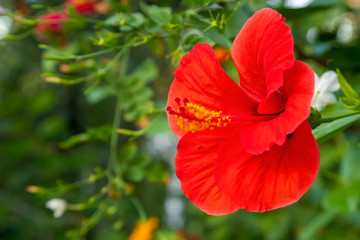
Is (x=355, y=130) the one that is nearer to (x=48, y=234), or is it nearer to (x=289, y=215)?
(x=289, y=215)

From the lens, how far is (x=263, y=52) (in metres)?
0.53

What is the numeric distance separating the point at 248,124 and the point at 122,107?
72cm

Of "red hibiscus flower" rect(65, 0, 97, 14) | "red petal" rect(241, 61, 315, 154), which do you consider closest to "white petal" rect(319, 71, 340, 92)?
"red petal" rect(241, 61, 315, 154)

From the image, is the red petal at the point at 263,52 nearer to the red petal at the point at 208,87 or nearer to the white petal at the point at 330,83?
the red petal at the point at 208,87

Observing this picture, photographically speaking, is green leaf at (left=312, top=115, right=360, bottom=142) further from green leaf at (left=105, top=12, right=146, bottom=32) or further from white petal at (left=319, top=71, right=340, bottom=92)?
green leaf at (left=105, top=12, right=146, bottom=32)

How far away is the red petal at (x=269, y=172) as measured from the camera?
0.51 m

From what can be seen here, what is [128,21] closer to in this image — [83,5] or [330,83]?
[330,83]

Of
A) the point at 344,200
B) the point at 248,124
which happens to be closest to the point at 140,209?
the point at 344,200

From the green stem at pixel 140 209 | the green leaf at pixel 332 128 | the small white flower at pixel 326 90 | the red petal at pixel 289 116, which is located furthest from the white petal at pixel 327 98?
the green stem at pixel 140 209

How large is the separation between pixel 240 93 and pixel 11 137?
1.81 metres

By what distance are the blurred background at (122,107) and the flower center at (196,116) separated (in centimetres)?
16

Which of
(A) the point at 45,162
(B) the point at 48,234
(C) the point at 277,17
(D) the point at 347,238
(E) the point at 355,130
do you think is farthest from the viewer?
(B) the point at 48,234

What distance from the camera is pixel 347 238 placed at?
1256mm

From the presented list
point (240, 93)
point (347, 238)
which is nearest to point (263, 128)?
point (240, 93)
